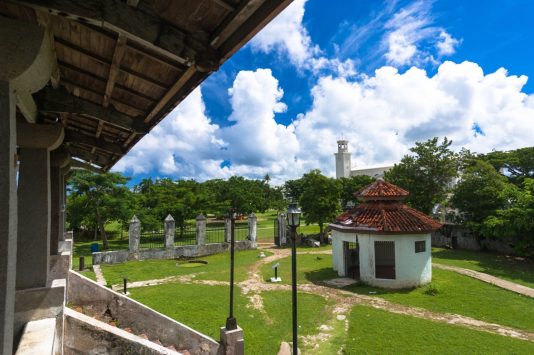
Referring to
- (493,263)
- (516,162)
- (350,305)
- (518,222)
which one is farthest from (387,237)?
(516,162)

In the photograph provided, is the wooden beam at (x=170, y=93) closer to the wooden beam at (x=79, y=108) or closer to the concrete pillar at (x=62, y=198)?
the wooden beam at (x=79, y=108)

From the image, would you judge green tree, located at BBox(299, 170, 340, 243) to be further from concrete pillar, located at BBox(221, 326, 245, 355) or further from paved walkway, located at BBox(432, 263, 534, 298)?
concrete pillar, located at BBox(221, 326, 245, 355)

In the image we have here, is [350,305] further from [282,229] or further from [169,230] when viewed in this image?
[282,229]

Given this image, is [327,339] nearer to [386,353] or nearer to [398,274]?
[386,353]

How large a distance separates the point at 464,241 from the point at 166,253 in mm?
22730

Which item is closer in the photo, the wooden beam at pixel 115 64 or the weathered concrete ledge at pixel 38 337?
the wooden beam at pixel 115 64

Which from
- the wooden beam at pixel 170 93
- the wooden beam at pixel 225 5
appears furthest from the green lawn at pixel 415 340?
the wooden beam at pixel 225 5

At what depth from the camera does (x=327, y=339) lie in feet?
29.8

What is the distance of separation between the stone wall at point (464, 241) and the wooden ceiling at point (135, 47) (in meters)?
26.2

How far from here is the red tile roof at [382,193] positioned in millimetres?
15945

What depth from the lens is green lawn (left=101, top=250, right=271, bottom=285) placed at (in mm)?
16344

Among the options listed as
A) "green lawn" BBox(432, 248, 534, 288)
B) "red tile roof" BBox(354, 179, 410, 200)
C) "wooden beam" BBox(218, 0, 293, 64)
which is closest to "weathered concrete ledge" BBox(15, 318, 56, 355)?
"wooden beam" BBox(218, 0, 293, 64)

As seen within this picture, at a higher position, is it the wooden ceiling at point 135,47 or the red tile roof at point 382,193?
the wooden ceiling at point 135,47

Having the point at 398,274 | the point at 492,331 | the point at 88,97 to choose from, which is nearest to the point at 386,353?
the point at 492,331
